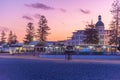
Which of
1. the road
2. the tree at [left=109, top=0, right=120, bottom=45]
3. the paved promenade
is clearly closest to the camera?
the road

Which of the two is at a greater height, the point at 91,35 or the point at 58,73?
the point at 91,35

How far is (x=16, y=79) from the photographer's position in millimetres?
53250

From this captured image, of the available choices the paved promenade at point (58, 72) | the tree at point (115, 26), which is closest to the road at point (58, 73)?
the paved promenade at point (58, 72)

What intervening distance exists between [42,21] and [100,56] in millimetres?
51539

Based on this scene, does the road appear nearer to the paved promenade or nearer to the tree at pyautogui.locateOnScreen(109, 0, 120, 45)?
the paved promenade

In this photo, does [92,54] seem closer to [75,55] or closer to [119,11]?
[75,55]

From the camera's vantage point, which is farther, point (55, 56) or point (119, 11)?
point (119, 11)

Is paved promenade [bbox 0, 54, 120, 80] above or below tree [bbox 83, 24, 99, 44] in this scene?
below

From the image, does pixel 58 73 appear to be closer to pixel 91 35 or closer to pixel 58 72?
pixel 58 72

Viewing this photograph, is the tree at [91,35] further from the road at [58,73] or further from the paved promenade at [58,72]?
the road at [58,73]

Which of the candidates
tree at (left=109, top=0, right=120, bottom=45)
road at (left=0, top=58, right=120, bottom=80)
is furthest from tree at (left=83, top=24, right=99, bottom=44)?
road at (left=0, top=58, right=120, bottom=80)

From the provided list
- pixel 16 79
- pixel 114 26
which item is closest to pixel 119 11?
pixel 114 26

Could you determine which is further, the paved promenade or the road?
the paved promenade

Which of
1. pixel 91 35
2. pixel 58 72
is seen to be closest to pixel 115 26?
pixel 91 35
